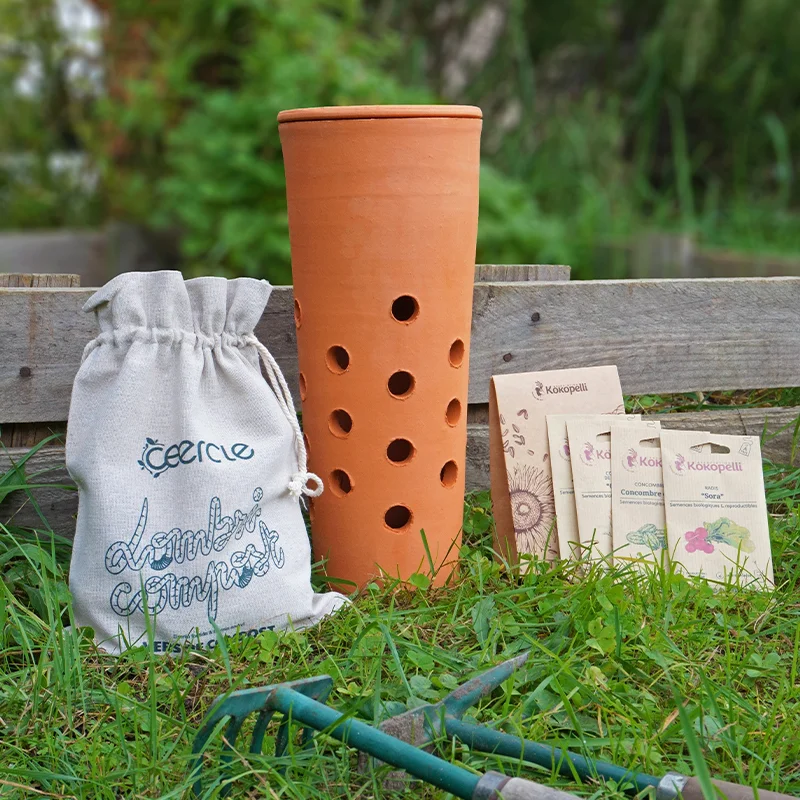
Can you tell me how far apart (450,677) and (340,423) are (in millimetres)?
642

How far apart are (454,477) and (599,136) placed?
4062 millimetres

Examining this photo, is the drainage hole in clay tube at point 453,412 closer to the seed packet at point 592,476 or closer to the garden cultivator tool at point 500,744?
the seed packet at point 592,476

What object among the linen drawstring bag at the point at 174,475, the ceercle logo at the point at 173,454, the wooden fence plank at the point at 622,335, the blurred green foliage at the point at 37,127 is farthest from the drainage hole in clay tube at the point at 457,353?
the blurred green foliage at the point at 37,127

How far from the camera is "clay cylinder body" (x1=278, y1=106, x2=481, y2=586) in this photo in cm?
208

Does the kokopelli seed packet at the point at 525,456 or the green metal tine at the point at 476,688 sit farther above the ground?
the kokopelli seed packet at the point at 525,456

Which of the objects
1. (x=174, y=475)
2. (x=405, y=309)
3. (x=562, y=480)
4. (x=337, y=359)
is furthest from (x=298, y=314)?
(x=562, y=480)

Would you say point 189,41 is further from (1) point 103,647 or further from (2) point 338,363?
(1) point 103,647

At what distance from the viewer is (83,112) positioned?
7.36 metres

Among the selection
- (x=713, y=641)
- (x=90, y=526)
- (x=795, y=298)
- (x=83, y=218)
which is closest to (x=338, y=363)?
(x=90, y=526)

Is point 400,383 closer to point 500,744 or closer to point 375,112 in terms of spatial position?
point 375,112

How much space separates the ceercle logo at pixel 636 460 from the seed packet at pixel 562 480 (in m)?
0.13

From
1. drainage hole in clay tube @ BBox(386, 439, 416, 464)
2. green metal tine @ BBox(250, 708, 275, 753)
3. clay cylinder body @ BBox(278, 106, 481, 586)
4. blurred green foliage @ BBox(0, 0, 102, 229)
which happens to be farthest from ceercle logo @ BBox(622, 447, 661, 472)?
blurred green foliage @ BBox(0, 0, 102, 229)

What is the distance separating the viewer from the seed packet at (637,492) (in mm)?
2357

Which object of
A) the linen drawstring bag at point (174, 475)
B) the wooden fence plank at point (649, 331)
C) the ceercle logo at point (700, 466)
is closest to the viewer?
the linen drawstring bag at point (174, 475)
